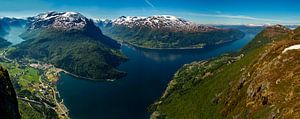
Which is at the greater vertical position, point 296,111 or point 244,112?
point 296,111

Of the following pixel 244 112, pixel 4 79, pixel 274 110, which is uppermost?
pixel 4 79

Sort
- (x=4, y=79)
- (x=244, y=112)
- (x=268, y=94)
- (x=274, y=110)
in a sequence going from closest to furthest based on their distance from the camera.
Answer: (x=274, y=110) < (x=4, y=79) < (x=268, y=94) < (x=244, y=112)

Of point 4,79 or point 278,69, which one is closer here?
point 4,79

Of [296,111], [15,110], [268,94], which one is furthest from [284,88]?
[15,110]

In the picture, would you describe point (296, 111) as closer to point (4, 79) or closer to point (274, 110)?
point (274, 110)

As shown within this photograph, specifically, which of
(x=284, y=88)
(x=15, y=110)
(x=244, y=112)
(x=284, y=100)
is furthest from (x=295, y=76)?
(x=15, y=110)

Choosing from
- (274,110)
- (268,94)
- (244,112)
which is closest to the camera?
(274,110)
